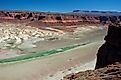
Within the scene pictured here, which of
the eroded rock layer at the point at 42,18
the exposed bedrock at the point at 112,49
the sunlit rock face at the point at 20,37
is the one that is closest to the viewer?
the exposed bedrock at the point at 112,49

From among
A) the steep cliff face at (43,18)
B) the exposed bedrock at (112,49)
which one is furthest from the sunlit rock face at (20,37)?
the exposed bedrock at (112,49)

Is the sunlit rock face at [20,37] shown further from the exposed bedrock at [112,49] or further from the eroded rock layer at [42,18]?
the exposed bedrock at [112,49]

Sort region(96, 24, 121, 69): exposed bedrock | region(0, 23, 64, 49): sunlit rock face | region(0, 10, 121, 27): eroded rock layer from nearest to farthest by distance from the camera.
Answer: region(96, 24, 121, 69): exposed bedrock, region(0, 23, 64, 49): sunlit rock face, region(0, 10, 121, 27): eroded rock layer

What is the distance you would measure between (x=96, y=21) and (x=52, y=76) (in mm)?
124186

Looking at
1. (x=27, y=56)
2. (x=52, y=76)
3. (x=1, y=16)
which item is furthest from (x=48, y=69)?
(x=1, y=16)

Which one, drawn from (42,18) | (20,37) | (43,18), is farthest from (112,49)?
(42,18)

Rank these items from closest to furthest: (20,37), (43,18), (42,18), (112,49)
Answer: (112,49), (20,37), (43,18), (42,18)

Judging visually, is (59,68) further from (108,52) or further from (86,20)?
(86,20)

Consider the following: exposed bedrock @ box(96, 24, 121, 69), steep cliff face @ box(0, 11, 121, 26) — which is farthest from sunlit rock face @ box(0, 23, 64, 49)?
exposed bedrock @ box(96, 24, 121, 69)

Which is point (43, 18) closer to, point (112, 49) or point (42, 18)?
point (42, 18)

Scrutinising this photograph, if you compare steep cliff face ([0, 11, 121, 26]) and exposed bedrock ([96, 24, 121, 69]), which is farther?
steep cliff face ([0, 11, 121, 26])

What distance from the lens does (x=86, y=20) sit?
146 meters

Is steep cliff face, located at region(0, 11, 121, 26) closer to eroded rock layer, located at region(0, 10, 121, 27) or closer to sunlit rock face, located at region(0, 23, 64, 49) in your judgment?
eroded rock layer, located at region(0, 10, 121, 27)

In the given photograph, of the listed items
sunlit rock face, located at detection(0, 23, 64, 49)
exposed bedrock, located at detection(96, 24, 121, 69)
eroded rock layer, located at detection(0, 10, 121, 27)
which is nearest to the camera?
exposed bedrock, located at detection(96, 24, 121, 69)
